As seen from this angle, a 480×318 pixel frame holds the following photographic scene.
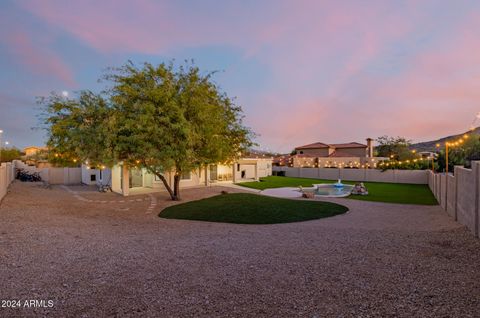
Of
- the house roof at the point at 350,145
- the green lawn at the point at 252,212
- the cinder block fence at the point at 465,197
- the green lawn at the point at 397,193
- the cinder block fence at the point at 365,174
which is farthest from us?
the house roof at the point at 350,145

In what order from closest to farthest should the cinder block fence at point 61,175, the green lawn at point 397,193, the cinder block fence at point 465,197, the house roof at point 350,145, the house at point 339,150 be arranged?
1. the cinder block fence at point 465,197
2. the green lawn at point 397,193
3. the cinder block fence at point 61,175
4. the house at point 339,150
5. the house roof at point 350,145

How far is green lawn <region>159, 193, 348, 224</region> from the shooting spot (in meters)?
10.2

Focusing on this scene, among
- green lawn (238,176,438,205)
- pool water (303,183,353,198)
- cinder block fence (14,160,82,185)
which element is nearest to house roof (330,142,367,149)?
green lawn (238,176,438,205)

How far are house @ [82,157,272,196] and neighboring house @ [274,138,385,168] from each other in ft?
59.3

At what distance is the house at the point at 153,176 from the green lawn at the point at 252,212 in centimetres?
290

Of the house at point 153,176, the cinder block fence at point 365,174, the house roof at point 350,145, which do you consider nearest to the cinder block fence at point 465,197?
the house at point 153,176

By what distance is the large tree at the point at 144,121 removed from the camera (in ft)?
37.3

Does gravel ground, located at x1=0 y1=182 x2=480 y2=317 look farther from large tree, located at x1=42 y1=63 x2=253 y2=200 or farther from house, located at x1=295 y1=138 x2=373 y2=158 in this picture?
house, located at x1=295 y1=138 x2=373 y2=158

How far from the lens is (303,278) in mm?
4309

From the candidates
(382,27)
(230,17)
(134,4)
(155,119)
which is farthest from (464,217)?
(134,4)

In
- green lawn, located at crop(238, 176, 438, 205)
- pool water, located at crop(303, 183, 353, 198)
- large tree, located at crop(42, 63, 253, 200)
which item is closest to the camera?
large tree, located at crop(42, 63, 253, 200)

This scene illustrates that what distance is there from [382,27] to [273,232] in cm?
1603

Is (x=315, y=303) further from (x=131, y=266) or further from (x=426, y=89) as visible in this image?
(x=426, y=89)

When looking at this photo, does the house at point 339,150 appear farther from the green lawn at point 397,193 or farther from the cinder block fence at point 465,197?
the cinder block fence at point 465,197
